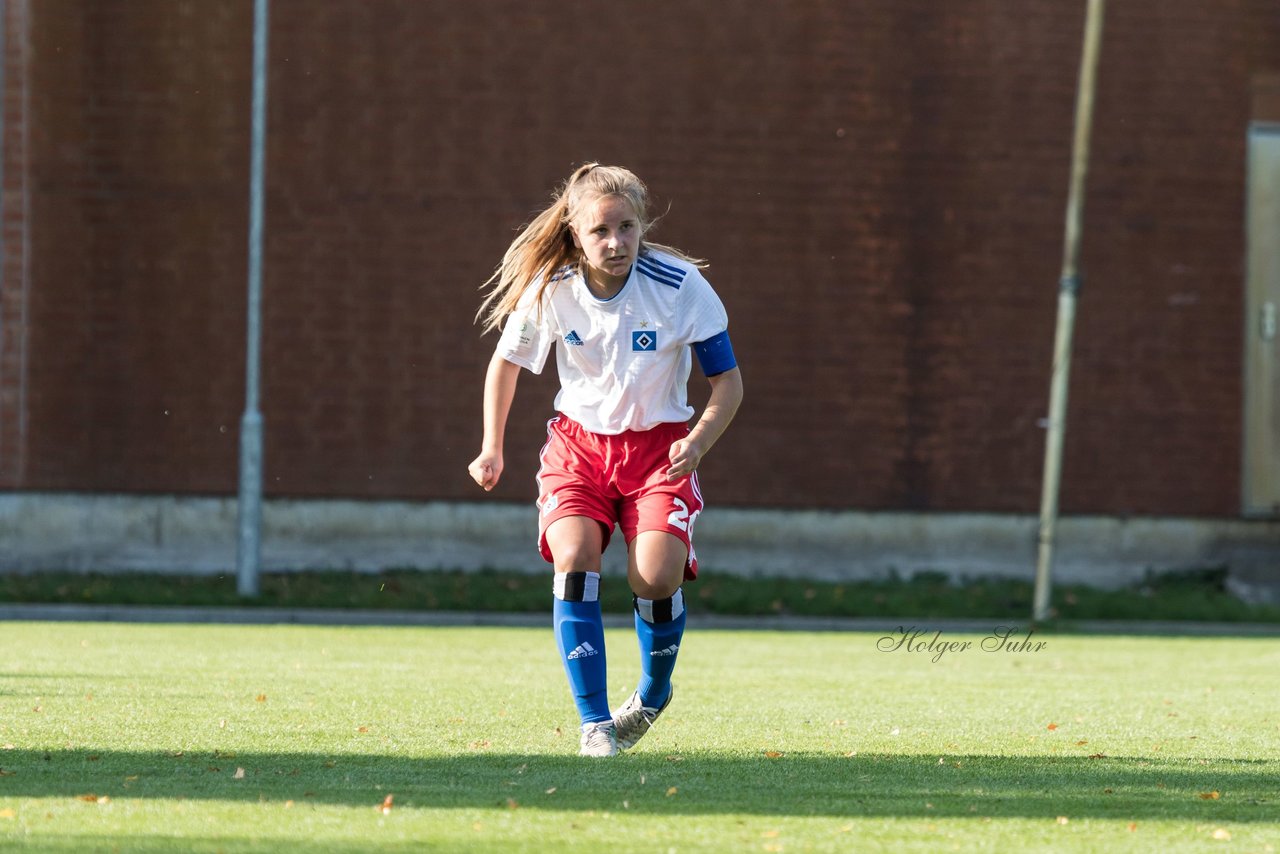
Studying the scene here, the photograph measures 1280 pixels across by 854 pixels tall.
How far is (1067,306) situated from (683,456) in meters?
13.7

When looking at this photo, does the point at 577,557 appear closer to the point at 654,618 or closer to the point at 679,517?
the point at 679,517

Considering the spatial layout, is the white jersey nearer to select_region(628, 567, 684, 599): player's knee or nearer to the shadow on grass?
select_region(628, 567, 684, 599): player's knee

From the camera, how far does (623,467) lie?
674cm

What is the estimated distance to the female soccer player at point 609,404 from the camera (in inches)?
261

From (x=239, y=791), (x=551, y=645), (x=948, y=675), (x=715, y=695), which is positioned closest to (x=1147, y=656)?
(x=948, y=675)

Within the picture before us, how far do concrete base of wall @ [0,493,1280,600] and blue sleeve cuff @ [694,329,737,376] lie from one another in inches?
557

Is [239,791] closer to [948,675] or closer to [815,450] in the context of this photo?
[948,675]

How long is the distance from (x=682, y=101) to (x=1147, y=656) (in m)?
9.62

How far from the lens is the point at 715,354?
22.4 ft

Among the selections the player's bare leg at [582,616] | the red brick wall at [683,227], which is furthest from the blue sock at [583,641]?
the red brick wall at [683,227]

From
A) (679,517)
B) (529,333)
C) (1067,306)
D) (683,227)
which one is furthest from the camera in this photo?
(683,227)

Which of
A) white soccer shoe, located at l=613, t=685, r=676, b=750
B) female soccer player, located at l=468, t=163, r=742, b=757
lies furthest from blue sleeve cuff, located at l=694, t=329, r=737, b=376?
white soccer shoe, located at l=613, t=685, r=676, b=750

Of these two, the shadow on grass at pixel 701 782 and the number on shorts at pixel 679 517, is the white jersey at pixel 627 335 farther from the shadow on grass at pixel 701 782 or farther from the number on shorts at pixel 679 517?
the shadow on grass at pixel 701 782
